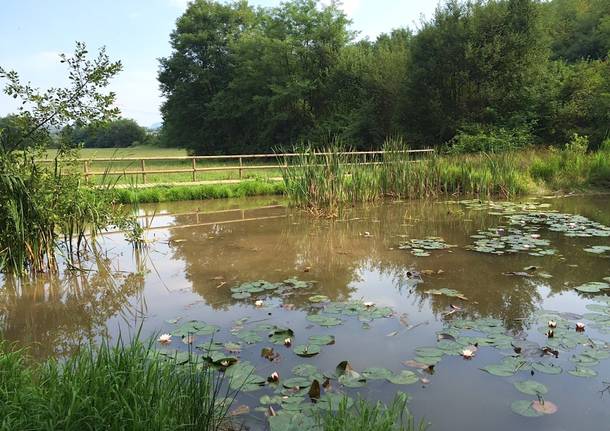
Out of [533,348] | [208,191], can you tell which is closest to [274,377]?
[533,348]

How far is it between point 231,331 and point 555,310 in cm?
278

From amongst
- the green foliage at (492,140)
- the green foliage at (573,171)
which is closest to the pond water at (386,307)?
the green foliage at (573,171)

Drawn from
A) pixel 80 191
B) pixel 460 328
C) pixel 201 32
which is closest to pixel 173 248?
pixel 80 191

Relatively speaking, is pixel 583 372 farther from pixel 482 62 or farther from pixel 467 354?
pixel 482 62

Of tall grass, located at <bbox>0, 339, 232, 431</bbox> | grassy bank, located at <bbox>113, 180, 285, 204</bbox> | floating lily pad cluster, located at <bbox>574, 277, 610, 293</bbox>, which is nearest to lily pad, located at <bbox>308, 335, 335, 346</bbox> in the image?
tall grass, located at <bbox>0, 339, 232, 431</bbox>

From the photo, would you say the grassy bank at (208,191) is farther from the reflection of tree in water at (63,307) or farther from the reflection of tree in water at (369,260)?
the reflection of tree in water at (63,307)

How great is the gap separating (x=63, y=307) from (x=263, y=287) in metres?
1.89

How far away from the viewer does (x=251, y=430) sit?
2385 mm

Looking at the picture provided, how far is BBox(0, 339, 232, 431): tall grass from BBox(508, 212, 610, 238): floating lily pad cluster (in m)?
6.48

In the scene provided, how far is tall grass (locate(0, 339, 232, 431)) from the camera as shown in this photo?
196 cm

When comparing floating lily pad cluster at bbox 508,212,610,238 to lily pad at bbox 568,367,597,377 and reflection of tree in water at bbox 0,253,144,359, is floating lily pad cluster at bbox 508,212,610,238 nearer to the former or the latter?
lily pad at bbox 568,367,597,377

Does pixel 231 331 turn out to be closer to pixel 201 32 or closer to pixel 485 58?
pixel 485 58

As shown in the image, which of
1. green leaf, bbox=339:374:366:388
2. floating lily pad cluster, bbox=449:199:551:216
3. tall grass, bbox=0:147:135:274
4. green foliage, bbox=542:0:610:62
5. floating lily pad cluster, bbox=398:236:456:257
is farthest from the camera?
green foliage, bbox=542:0:610:62

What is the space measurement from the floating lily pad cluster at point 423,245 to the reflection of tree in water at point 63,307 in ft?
11.3
